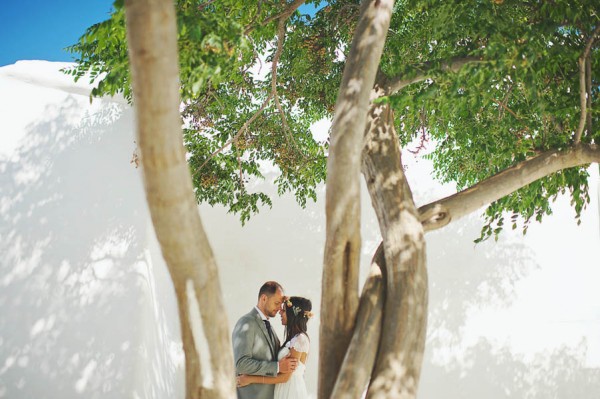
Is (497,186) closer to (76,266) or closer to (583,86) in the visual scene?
(583,86)

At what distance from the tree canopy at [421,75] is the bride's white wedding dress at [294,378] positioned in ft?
3.99

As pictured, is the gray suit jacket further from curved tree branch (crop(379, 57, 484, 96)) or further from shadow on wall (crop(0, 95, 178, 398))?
shadow on wall (crop(0, 95, 178, 398))

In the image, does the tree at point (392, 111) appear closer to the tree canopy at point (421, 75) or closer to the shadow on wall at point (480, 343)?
the tree canopy at point (421, 75)

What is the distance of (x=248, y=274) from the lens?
7074 millimetres

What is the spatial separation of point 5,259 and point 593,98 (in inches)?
184

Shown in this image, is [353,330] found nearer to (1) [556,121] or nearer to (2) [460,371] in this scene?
(1) [556,121]

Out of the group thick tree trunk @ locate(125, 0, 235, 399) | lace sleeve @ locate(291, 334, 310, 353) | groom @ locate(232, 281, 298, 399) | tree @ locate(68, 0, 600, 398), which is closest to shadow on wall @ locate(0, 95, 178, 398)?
tree @ locate(68, 0, 600, 398)

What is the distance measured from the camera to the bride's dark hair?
3.72 meters

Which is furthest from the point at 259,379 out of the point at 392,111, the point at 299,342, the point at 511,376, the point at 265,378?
the point at 511,376

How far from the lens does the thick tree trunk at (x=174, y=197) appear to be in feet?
4.80

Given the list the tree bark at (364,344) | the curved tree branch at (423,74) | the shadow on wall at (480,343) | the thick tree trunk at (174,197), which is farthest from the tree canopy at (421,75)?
the shadow on wall at (480,343)

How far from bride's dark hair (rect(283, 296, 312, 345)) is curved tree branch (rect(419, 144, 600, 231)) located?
1.30 meters

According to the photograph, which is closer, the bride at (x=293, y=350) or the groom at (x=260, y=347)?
the groom at (x=260, y=347)

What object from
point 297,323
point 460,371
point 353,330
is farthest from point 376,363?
point 460,371
